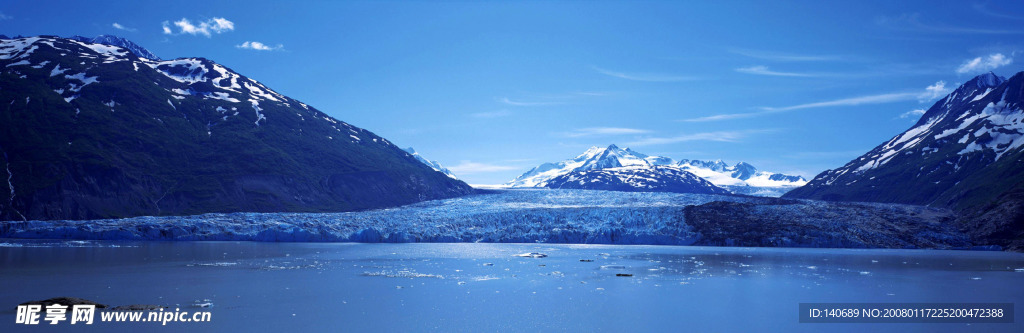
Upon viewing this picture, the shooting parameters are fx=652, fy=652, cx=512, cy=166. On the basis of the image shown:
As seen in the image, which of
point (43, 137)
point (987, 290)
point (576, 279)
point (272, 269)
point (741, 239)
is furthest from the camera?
point (43, 137)

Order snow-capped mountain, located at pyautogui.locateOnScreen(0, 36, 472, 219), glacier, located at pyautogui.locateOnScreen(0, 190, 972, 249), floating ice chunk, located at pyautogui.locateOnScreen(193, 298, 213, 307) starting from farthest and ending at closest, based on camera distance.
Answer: snow-capped mountain, located at pyautogui.locateOnScreen(0, 36, 472, 219) → glacier, located at pyautogui.locateOnScreen(0, 190, 972, 249) → floating ice chunk, located at pyautogui.locateOnScreen(193, 298, 213, 307)

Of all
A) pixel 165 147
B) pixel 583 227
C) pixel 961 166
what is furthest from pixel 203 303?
pixel 961 166

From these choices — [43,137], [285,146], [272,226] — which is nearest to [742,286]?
[272,226]

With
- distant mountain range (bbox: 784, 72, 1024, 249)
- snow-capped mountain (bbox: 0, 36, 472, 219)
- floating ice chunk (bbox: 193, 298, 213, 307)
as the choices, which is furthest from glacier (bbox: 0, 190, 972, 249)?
floating ice chunk (bbox: 193, 298, 213, 307)

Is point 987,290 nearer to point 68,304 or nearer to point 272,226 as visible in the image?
point 68,304

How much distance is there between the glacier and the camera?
200 feet

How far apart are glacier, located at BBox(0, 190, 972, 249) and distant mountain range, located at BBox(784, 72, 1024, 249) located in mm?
4964

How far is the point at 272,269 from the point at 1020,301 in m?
32.4

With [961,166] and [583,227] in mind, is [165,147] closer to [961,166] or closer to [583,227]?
[583,227]

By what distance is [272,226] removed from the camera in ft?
211

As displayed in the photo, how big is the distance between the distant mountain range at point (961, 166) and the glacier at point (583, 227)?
16.3 ft

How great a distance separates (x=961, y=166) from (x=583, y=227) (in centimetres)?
8628

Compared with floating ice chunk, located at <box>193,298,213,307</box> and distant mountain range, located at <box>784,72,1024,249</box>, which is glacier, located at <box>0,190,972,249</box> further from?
floating ice chunk, located at <box>193,298,213,307</box>

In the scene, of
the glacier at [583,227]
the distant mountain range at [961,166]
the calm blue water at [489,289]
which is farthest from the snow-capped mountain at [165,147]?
the distant mountain range at [961,166]
